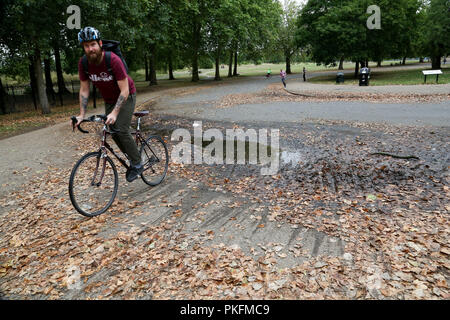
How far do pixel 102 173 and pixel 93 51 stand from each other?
179cm

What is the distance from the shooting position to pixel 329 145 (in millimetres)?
8023

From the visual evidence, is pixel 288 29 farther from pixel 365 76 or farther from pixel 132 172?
pixel 132 172

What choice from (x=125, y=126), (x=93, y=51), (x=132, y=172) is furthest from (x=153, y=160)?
(x=93, y=51)

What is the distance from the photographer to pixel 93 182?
4645 millimetres

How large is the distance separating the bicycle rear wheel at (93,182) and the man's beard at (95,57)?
4.32 feet

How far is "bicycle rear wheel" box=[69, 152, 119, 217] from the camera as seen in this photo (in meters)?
4.29

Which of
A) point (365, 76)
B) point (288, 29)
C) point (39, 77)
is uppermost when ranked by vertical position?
point (288, 29)

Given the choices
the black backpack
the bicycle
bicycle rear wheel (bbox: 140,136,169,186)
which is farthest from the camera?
bicycle rear wheel (bbox: 140,136,169,186)

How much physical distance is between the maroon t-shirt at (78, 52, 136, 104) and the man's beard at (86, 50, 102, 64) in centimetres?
5

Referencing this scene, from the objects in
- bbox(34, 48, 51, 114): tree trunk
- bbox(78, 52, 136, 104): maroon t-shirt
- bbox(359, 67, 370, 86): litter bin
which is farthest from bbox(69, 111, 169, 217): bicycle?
bbox(359, 67, 370, 86): litter bin

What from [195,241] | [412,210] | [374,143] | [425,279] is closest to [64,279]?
[195,241]

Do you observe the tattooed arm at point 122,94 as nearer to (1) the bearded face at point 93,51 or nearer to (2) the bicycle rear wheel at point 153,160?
(1) the bearded face at point 93,51

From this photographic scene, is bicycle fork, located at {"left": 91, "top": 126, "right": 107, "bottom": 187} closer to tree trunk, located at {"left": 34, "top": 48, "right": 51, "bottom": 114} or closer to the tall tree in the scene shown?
tree trunk, located at {"left": 34, "top": 48, "right": 51, "bottom": 114}

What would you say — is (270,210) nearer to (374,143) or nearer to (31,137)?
(374,143)
